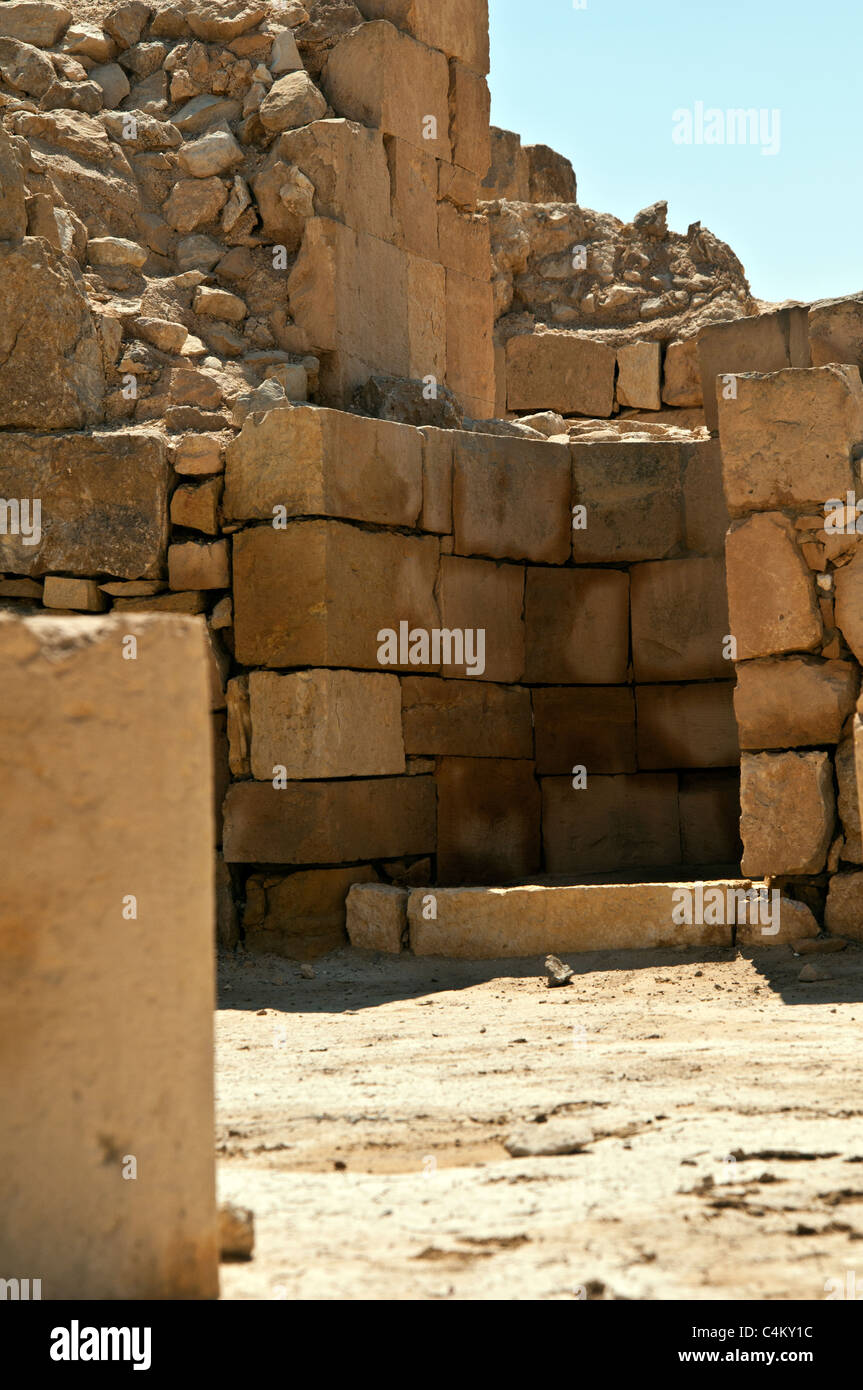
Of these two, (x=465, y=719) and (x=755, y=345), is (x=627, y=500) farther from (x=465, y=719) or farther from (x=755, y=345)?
(x=465, y=719)

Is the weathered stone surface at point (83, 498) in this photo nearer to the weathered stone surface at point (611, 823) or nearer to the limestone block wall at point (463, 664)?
the limestone block wall at point (463, 664)

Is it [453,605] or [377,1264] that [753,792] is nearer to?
[453,605]

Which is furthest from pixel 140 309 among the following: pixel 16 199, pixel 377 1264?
pixel 377 1264

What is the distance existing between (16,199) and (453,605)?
324cm

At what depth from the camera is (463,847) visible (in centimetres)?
765

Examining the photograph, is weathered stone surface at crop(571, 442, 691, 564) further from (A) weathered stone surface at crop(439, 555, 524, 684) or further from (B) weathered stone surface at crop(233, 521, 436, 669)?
(B) weathered stone surface at crop(233, 521, 436, 669)

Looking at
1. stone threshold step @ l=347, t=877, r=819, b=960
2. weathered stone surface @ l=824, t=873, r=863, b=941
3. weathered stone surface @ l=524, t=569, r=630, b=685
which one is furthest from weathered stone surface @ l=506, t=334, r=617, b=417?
weathered stone surface @ l=824, t=873, r=863, b=941

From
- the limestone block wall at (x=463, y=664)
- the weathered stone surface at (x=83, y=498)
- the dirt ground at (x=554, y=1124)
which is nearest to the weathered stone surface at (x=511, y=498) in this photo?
the limestone block wall at (x=463, y=664)

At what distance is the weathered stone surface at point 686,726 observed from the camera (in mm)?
8055

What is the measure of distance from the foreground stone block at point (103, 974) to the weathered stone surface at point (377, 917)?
4512 millimetres

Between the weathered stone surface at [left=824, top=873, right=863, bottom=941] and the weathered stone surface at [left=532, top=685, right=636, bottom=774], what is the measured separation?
2.28 metres

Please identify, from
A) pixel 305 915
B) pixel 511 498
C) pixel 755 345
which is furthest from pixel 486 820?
pixel 755 345

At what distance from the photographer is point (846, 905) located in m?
5.98

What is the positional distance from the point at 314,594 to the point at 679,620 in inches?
93.1
